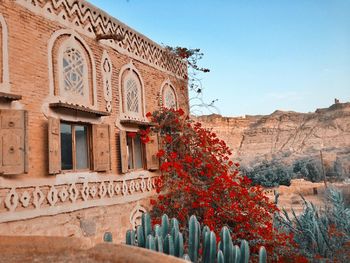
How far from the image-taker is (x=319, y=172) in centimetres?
2447

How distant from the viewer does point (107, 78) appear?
317 inches

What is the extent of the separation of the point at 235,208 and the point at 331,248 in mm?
2276

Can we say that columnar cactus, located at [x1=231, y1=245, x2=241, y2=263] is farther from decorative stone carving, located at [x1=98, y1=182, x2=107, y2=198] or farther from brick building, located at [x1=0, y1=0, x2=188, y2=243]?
decorative stone carving, located at [x1=98, y1=182, x2=107, y2=198]

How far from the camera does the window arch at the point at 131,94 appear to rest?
8.66m

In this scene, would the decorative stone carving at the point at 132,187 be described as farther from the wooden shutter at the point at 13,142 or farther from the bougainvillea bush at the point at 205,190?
the wooden shutter at the point at 13,142

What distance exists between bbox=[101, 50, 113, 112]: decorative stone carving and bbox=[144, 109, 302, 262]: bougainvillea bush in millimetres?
1772

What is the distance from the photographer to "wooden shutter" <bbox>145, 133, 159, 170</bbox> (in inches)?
362

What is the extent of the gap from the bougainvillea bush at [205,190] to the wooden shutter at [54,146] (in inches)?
136

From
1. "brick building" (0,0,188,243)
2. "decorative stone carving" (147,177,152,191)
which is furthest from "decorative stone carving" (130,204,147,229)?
"decorative stone carving" (147,177,152,191)

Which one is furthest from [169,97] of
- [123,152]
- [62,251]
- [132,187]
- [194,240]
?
[62,251]

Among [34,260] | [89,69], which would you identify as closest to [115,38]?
[89,69]

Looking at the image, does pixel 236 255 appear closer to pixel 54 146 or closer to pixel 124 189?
pixel 54 146

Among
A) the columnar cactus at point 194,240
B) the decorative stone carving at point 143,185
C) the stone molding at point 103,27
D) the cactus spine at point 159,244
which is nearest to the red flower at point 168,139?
the decorative stone carving at point 143,185

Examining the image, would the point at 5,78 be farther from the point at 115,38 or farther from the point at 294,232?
the point at 294,232
